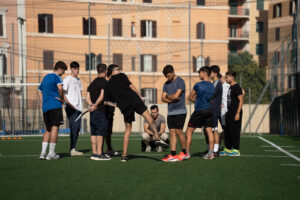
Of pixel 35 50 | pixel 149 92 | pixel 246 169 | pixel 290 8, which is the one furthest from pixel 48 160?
pixel 290 8

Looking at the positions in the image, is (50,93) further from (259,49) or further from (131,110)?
(259,49)

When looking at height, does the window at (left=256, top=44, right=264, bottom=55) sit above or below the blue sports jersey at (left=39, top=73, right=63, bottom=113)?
above

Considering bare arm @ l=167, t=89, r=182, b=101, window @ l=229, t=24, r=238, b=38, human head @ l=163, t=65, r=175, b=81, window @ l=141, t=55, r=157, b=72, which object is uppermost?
window @ l=229, t=24, r=238, b=38

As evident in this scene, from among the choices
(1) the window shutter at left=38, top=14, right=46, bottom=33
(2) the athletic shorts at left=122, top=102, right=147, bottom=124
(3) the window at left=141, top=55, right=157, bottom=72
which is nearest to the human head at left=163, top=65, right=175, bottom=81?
(2) the athletic shorts at left=122, top=102, right=147, bottom=124

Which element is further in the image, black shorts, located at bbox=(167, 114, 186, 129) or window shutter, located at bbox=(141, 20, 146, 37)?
window shutter, located at bbox=(141, 20, 146, 37)

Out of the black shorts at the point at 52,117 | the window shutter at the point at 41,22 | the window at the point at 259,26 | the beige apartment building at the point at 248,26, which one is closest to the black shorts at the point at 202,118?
the black shorts at the point at 52,117

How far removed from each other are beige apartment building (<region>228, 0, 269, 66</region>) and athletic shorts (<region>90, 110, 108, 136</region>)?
45.6m

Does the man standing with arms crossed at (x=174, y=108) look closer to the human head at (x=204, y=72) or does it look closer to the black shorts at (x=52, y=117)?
the human head at (x=204, y=72)

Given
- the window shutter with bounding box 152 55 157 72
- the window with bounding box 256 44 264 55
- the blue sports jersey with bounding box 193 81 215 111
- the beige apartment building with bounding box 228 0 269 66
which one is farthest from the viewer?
the beige apartment building with bounding box 228 0 269 66

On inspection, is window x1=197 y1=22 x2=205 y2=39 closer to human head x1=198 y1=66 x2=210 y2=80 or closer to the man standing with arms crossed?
human head x1=198 y1=66 x2=210 y2=80

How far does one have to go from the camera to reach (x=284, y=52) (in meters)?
15.7

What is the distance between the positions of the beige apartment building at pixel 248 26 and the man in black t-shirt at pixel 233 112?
4443 cm

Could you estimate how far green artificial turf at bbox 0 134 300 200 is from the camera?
4152 mm

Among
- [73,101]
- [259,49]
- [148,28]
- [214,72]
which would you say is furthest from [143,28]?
[259,49]
